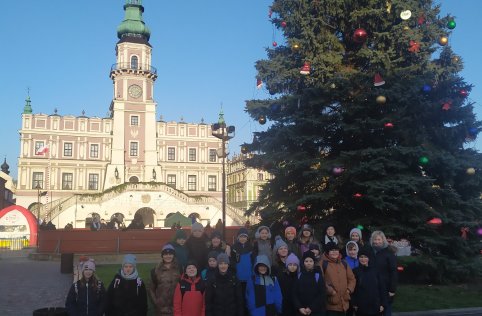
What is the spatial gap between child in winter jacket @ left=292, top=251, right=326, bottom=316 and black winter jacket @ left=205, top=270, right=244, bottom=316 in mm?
835

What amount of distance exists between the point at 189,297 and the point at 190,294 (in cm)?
4

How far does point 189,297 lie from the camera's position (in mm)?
6500

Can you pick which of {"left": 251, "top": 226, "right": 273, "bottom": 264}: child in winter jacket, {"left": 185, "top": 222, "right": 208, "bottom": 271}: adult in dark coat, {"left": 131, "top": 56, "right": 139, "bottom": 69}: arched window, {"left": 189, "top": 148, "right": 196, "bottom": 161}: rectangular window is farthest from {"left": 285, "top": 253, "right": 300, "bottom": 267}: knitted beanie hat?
{"left": 189, "top": 148, "right": 196, "bottom": 161}: rectangular window

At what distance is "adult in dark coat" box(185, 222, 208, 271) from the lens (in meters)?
8.34

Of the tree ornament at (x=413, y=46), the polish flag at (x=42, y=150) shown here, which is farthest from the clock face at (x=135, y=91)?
the tree ornament at (x=413, y=46)

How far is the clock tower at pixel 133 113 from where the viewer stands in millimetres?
56406

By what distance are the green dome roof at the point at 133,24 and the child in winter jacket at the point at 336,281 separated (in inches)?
2224

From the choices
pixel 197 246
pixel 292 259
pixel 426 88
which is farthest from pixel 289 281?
pixel 426 88

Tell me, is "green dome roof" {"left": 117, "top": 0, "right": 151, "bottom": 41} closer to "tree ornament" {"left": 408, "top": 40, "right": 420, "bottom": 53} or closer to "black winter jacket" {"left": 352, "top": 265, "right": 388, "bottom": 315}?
"tree ornament" {"left": 408, "top": 40, "right": 420, "bottom": 53}

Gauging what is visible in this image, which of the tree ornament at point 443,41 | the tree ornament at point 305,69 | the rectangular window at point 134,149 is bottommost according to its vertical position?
the tree ornament at point 305,69

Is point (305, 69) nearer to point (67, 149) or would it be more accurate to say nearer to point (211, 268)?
point (211, 268)

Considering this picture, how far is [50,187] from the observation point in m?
56.2

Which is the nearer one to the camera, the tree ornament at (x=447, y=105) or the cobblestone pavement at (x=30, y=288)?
the cobblestone pavement at (x=30, y=288)

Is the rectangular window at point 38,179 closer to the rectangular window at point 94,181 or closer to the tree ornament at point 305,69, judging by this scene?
the rectangular window at point 94,181
